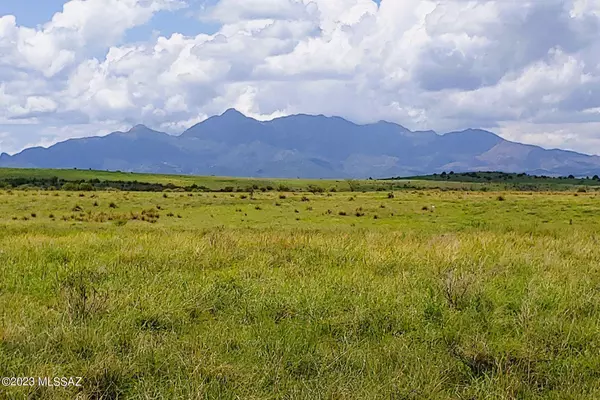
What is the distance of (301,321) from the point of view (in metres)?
8.13

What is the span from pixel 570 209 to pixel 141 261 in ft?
111

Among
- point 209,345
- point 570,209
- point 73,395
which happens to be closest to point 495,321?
point 209,345

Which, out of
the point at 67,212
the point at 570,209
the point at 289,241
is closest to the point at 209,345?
the point at 289,241

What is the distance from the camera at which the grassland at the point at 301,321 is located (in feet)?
20.2

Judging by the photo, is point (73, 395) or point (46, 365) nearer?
point (73, 395)

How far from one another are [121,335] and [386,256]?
723 cm

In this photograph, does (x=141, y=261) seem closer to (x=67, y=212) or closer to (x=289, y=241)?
(x=289, y=241)

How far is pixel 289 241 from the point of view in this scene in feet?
52.3

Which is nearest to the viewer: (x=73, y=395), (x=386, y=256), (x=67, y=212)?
(x=73, y=395)

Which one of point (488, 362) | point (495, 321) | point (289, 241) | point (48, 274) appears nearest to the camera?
point (488, 362)

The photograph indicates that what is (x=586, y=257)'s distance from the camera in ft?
44.8

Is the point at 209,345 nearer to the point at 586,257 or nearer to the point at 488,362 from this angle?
the point at 488,362

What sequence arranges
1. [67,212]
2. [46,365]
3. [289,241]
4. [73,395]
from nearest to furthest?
[73,395] < [46,365] < [289,241] < [67,212]

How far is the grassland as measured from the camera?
6164 mm
